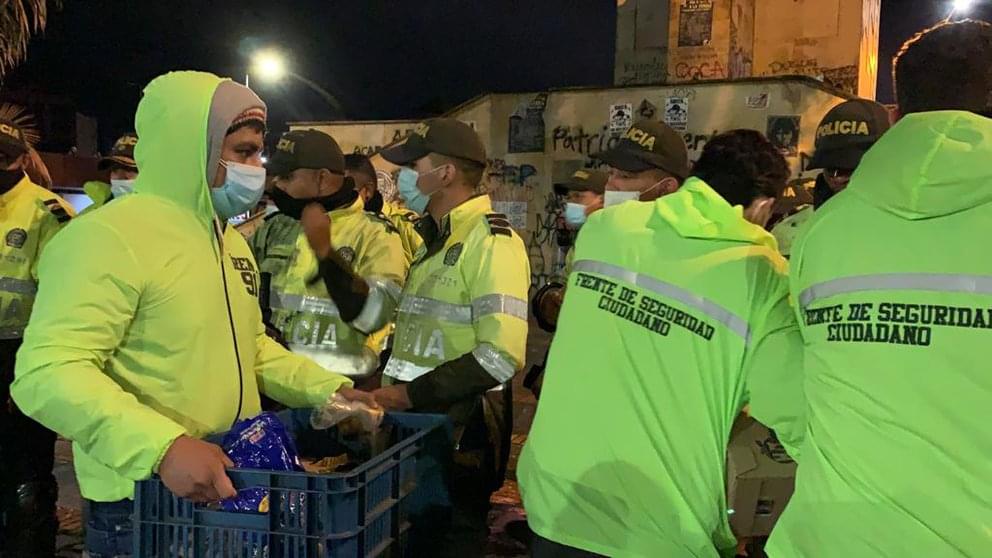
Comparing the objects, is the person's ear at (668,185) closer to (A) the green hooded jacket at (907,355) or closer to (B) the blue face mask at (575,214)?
(A) the green hooded jacket at (907,355)

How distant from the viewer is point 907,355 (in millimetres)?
1592

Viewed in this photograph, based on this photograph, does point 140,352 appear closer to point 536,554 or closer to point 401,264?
point 536,554

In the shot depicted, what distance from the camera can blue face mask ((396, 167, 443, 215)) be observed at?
3.74m

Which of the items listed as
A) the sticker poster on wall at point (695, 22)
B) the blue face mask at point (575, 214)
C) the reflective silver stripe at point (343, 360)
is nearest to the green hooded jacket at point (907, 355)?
the reflective silver stripe at point (343, 360)

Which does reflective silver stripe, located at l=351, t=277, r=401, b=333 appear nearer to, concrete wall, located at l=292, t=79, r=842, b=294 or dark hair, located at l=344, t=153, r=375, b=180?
dark hair, located at l=344, t=153, r=375, b=180

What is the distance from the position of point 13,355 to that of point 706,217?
13.1ft

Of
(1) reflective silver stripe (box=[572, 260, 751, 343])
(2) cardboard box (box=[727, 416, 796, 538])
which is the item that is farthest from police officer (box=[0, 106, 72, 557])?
(1) reflective silver stripe (box=[572, 260, 751, 343])

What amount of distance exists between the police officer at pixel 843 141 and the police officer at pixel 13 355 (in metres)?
3.93

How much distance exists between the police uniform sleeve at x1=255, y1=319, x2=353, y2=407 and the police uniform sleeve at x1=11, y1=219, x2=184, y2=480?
664 mm

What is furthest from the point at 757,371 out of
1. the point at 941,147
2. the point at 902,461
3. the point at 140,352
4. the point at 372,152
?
the point at 372,152

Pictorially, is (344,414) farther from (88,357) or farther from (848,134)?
(848,134)

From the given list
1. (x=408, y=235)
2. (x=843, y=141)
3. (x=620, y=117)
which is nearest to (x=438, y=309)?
(x=843, y=141)

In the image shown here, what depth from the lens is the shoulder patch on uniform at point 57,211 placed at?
15.7 ft

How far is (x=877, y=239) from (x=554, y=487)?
1029 mm
